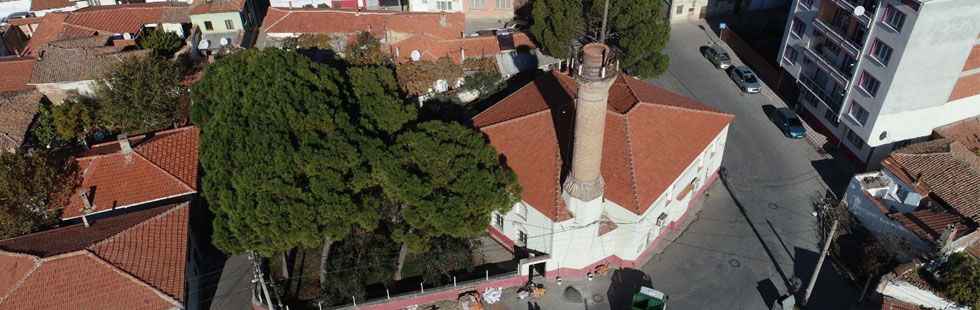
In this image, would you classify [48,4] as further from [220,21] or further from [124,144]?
[124,144]

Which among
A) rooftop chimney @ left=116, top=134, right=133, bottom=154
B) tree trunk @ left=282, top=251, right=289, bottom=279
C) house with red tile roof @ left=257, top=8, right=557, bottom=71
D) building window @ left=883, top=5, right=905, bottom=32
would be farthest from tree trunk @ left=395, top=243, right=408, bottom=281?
building window @ left=883, top=5, right=905, bottom=32

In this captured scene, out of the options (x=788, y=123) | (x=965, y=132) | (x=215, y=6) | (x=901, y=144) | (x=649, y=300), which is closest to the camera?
(x=649, y=300)

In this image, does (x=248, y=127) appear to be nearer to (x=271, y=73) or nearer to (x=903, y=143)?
(x=271, y=73)

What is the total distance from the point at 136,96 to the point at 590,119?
32.7 metres

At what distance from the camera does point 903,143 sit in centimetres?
4434

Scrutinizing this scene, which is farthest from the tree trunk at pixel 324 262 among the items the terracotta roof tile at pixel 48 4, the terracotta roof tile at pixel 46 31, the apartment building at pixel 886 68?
the terracotta roof tile at pixel 48 4

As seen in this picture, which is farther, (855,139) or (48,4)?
(48,4)

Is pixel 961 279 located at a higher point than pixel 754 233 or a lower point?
higher

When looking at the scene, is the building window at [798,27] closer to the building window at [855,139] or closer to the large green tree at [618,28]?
the building window at [855,139]

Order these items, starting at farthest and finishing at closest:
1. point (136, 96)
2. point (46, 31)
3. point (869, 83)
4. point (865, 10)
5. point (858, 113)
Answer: point (46, 31)
point (136, 96)
point (858, 113)
point (869, 83)
point (865, 10)

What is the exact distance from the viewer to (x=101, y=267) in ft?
108

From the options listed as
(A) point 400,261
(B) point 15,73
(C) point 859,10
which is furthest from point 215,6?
(C) point 859,10

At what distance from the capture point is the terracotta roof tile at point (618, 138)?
36250 millimetres

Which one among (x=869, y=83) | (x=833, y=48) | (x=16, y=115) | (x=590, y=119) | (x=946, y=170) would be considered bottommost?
(x=946, y=170)
